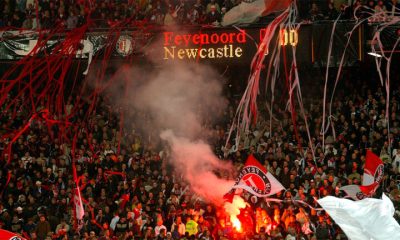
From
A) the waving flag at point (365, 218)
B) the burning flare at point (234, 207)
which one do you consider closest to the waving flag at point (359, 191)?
the burning flare at point (234, 207)

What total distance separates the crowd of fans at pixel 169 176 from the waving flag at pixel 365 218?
336 inches

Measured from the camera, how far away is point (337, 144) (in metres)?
15.7

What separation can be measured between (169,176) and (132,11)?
178 inches

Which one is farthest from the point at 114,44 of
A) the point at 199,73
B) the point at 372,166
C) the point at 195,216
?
the point at 372,166

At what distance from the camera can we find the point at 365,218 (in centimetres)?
479

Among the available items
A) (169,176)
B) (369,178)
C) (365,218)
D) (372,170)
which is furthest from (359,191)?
(365,218)

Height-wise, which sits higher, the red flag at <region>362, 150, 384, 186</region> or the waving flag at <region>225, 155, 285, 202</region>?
the red flag at <region>362, 150, 384, 186</region>

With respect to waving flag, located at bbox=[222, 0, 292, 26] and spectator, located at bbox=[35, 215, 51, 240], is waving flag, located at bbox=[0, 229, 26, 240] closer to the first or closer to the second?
spectator, located at bbox=[35, 215, 51, 240]

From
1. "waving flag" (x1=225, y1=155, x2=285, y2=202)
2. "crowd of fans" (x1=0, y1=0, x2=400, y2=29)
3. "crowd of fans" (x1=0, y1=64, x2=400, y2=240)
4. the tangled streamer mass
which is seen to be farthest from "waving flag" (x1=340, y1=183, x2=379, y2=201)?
"crowd of fans" (x1=0, y1=0, x2=400, y2=29)

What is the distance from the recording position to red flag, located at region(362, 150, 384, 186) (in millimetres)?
13820

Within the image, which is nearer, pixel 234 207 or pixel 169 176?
pixel 234 207

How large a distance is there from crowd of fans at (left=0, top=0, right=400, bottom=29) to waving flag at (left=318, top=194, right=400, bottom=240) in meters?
12.4

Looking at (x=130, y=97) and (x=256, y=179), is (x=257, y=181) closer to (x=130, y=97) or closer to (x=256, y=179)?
(x=256, y=179)

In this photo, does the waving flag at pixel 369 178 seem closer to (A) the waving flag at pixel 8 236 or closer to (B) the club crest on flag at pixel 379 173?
(B) the club crest on flag at pixel 379 173
